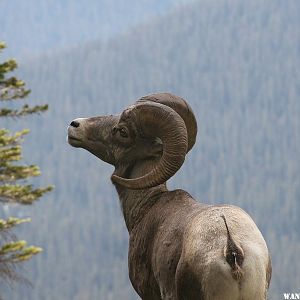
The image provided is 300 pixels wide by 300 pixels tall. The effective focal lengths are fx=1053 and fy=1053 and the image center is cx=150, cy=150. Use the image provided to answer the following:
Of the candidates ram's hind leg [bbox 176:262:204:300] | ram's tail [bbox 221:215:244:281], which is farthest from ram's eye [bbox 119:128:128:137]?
ram's tail [bbox 221:215:244:281]

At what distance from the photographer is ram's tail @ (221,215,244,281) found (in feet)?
26.1

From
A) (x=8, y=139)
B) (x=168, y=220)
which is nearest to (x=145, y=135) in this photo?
(x=168, y=220)

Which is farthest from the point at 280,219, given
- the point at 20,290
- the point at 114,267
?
the point at 20,290

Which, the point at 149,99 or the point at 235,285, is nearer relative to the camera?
the point at 235,285

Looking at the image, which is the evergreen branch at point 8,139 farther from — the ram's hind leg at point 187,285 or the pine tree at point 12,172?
the ram's hind leg at point 187,285

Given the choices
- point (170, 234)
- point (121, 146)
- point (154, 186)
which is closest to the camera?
point (170, 234)

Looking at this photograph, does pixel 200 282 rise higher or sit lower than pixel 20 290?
higher

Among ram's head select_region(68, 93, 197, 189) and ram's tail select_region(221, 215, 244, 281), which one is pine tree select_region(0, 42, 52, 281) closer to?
ram's head select_region(68, 93, 197, 189)

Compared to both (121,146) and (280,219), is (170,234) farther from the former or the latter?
(280,219)

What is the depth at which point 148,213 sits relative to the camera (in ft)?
33.4

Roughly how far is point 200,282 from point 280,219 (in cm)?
17286

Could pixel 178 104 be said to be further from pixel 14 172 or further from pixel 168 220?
pixel 14 172

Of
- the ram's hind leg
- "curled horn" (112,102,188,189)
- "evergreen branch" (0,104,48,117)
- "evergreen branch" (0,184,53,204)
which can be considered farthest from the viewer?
"evergreen branch" (0,104,48,117)

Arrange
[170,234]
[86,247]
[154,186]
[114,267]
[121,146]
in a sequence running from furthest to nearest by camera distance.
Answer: [86,247]
[114,267]
[121,146]
[154,186]
[170,234]
